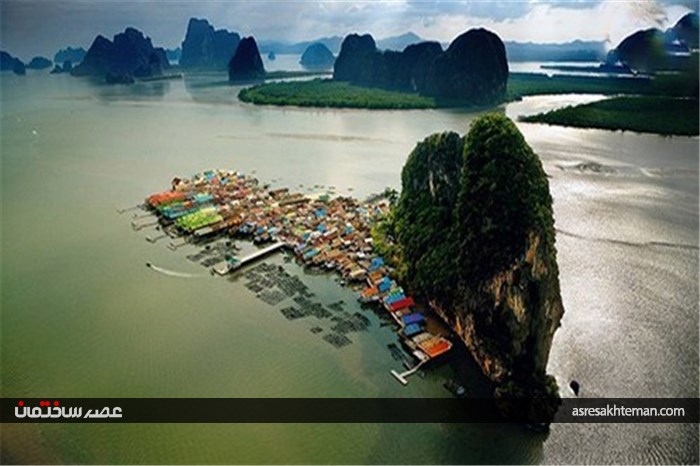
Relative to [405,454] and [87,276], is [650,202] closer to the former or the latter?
[405,454]

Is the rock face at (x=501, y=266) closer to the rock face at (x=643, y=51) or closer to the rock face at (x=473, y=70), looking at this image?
the rock face at (x=643, y=51)

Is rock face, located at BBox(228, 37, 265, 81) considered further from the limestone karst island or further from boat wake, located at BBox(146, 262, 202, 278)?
boat wake, located at BBox(146, 262, 202, 278)

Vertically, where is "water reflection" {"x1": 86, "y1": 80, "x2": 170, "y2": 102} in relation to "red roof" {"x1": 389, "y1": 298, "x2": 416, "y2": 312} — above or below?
above

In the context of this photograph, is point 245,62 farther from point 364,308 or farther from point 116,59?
point 364,308

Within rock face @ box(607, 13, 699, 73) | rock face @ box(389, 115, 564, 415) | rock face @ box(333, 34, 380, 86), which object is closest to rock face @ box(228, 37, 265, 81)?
rock face @ box(333, 34, 380, 86)

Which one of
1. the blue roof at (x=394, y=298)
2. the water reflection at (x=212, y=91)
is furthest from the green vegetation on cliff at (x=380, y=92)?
the blue roof at (x=394, y=298)

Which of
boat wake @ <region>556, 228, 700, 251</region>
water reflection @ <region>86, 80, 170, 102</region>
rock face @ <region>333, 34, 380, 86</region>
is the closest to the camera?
boat wake @ <region>556, 228, 700, 251</region>
